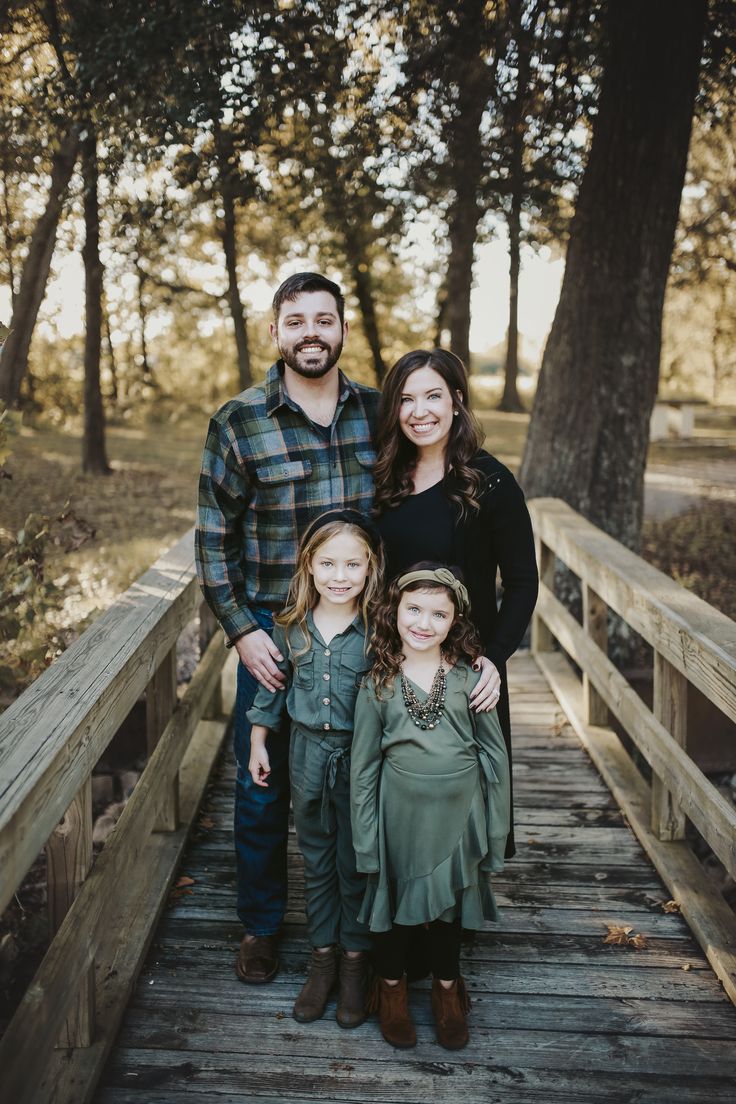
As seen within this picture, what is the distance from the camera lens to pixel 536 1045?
255 centimetres

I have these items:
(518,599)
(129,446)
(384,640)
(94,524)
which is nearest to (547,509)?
(518,599)

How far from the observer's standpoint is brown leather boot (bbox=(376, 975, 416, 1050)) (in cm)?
255

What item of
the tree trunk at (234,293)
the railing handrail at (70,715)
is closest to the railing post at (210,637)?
the railing handrail at (70,715)

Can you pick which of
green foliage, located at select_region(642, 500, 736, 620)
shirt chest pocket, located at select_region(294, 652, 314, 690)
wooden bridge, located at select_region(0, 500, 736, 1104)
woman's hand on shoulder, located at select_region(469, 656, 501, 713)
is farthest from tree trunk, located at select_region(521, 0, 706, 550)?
shirt chest pocket, located at select_region(294, 652, 314, 690)

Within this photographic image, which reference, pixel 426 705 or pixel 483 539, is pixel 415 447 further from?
pixel 426 705

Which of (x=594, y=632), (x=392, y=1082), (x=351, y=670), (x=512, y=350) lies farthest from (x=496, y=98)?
(x=512, y=350)

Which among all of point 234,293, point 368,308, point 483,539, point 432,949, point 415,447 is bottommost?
point 432,949

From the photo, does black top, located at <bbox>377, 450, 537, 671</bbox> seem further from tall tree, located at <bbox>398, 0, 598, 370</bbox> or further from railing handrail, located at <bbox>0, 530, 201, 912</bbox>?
tall tree, located at <bbox>398, 0, 598, 370</bbox>

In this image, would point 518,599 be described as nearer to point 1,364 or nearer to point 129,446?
point 1,364

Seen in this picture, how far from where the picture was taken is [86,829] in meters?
2.36

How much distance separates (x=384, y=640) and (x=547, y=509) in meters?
3.31

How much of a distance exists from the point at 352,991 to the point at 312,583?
3.95 feet

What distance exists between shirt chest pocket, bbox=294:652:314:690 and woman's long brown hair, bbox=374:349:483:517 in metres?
0.54

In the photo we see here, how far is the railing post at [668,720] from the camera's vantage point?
3.36 m
